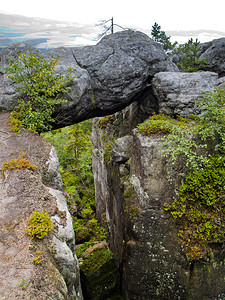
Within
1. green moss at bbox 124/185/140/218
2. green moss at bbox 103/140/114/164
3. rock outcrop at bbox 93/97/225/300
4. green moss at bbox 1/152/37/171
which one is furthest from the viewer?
green moss at bbox 103/140/114/164

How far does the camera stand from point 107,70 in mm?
9914

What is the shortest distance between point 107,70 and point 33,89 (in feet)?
13.0

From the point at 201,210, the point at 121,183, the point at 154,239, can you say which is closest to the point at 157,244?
the point at 154,239

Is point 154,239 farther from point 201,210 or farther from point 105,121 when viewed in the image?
point 105,121

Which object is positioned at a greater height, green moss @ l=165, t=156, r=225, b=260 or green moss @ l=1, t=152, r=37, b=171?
green moss @ l=1, t=152, r=37, b=171

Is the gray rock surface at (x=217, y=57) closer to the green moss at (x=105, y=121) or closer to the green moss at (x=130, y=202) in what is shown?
the green moss at (x=105, y=121)

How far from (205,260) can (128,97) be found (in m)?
8.00

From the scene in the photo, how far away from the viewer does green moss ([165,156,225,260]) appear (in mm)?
6707

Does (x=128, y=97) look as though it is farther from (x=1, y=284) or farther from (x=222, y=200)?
(x=1, y=284)

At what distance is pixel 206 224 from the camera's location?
6699 millimetres

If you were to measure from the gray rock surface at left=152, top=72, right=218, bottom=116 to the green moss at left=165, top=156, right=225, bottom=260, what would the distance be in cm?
347

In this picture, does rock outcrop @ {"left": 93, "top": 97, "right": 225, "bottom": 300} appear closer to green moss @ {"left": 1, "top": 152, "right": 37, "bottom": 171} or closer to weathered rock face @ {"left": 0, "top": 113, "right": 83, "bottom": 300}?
weathered rock face @ {"left": 0, "top": 113, "right": 83, "bottom": 300}

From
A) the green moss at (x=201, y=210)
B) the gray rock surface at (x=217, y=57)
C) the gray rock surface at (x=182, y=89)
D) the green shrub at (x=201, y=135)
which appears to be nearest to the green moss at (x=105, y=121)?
the gray rock surface at (x=182, y=89)

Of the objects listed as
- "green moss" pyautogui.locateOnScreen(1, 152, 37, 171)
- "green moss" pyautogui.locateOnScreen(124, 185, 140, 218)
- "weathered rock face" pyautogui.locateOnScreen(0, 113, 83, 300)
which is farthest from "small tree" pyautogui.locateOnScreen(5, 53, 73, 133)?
"green moss" pyautogui.locateOnScreen(124, 185, 140, 218)
